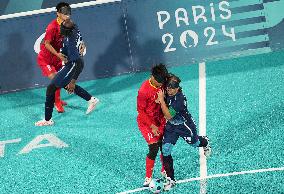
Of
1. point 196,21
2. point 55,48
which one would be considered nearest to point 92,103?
point 55,48

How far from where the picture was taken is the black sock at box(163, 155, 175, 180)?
946 cm

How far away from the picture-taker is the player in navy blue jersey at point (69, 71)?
37.7 ft

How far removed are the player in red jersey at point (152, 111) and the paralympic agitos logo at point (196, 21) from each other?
15.4ft

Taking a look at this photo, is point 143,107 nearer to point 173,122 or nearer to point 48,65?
point 173,122

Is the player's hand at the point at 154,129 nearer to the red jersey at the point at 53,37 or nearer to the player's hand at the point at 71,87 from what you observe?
the red jersey at the point at 53,37

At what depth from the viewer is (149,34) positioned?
45.3 ft

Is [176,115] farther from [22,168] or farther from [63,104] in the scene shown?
[63,104]

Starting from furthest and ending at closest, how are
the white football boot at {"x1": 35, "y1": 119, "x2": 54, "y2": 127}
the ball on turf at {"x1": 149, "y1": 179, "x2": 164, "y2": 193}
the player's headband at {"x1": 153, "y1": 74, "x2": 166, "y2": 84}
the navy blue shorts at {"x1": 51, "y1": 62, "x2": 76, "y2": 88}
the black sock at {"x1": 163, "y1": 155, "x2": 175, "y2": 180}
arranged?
the white football boot at {"x1": 35, "y1": 119, "x2": 54, "y2": 127} < the navy blue shorts at {"x1": 51, "y1": 62, "x2": 76, "y2": 88} < the ball on turf at {"x1": 149, "y1": 179, "x2": 164, "y2": 193} < the black sock at {"x1": 163, "y1": 155, "x2": 175, "y2": 180} < the player's headband at {"x1": 153, "y1": 74, "x2": 166, "y2": 84}

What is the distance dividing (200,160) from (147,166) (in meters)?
1.14

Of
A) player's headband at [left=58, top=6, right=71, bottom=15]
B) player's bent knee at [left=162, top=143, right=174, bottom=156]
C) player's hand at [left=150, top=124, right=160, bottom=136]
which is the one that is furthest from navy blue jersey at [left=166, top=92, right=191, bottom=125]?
player's headband at [left=58, top=6, right=71, bottom=15]

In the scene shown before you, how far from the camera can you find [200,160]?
10438 millimetres

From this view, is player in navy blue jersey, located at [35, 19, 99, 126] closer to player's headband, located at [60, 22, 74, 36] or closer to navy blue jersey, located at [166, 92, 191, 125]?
player's headband, located at [60, 22, 74, 36]

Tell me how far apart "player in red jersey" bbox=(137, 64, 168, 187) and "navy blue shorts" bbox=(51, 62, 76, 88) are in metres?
2.91

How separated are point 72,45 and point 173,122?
125 inches
